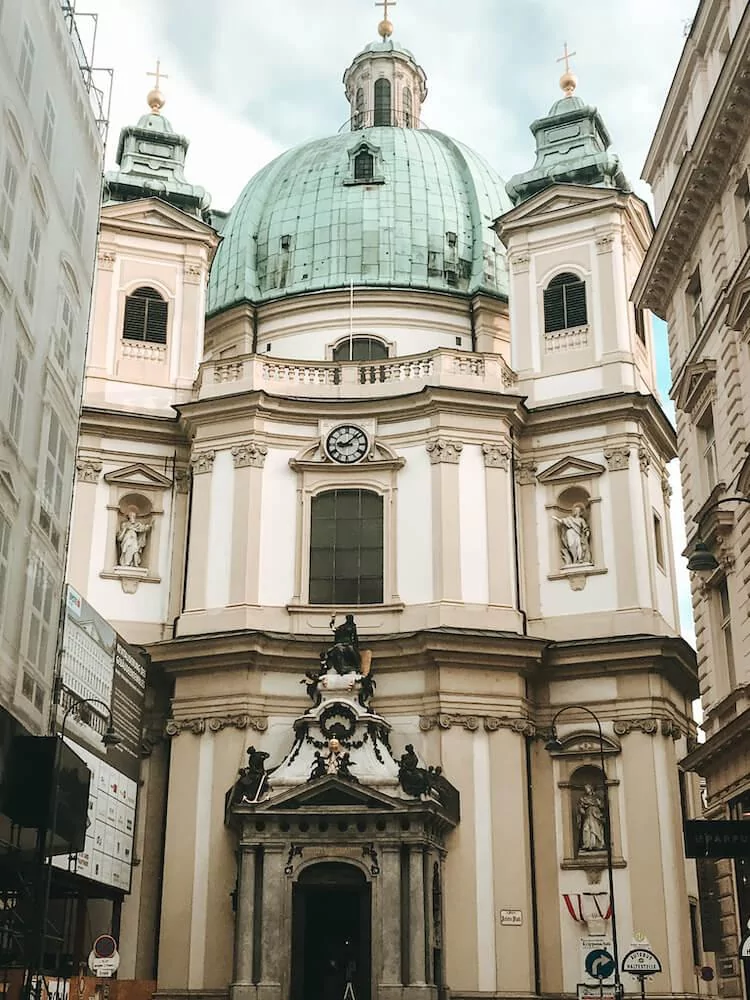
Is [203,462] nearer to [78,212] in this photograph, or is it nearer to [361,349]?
[361,349]

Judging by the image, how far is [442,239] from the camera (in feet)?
143

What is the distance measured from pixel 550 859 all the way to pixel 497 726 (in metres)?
3.35

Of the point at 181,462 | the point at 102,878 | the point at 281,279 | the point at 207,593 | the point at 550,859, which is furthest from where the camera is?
the point at 281,279

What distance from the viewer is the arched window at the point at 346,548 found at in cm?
3528

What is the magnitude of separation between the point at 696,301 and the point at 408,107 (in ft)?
88.7

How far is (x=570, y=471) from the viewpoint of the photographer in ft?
119

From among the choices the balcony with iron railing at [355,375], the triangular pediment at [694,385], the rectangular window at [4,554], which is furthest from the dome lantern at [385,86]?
the rectangular window at [4,554]

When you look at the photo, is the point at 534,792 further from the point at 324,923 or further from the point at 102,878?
the point at 102,878

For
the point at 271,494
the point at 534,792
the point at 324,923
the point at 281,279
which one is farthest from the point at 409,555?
the point at 281,279

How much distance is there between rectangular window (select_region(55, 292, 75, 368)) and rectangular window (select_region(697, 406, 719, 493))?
11784 mm


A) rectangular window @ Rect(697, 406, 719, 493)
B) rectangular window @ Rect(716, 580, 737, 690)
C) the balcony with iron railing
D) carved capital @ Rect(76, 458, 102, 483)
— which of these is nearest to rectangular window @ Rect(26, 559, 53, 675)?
rectangular window @ Rect(716, 580, 737, 690)

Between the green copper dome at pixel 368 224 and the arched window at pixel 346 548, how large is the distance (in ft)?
29.4

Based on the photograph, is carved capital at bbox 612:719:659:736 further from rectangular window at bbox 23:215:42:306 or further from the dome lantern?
the dome lantern

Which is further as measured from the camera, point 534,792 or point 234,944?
point 534,792
